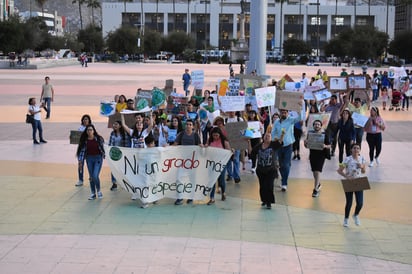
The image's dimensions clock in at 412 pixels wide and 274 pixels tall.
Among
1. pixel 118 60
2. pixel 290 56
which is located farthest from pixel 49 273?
pixel 290 56

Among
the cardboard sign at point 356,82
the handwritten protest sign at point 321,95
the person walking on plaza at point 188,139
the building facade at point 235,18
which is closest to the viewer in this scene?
the person walking on plaza at point 188,139

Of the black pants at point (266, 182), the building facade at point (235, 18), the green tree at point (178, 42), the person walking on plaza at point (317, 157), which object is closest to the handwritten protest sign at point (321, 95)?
the person walking on plaza at point (317, 157)

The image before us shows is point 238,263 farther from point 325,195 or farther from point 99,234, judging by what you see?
point 325,195

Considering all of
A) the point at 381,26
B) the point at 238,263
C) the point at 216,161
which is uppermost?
the point at 381,26

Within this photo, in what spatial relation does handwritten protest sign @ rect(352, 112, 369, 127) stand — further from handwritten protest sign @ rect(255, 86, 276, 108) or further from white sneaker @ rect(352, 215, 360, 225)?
white sneaker @ rect(352, 215, 360, 225)

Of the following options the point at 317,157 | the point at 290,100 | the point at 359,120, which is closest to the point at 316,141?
the point at 317,157

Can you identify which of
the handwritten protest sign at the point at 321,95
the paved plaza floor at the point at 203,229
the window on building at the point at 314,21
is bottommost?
the paved plaza floor at the point at 203,229

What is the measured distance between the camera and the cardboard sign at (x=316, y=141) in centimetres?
1177

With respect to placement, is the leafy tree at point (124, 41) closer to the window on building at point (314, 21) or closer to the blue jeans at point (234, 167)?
the window on building at point (314, 21)

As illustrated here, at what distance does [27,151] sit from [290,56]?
99586 mm

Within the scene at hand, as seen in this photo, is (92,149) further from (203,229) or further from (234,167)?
(234,167)

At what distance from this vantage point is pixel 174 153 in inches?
441

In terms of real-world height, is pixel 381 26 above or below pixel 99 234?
above

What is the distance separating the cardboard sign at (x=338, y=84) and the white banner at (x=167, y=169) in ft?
34.2
